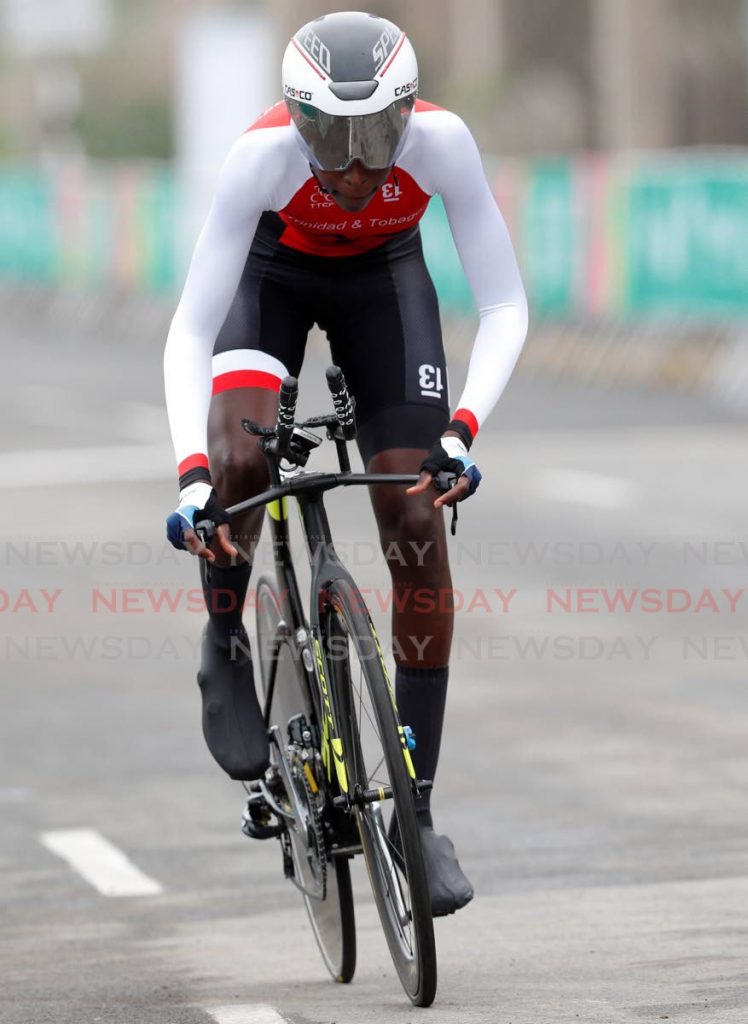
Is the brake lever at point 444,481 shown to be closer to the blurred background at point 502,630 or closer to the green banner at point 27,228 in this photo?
the blurred background at point 502,630

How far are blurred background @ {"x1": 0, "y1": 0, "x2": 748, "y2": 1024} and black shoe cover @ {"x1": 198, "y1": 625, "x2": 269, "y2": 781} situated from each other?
52 cm

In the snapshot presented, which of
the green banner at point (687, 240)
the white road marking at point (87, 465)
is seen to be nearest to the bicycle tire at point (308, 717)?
the white road marking at point (87, 465)

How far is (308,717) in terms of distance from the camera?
581cm

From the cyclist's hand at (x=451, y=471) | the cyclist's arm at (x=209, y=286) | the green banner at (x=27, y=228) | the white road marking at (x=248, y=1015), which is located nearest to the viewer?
the white road marking at (x=248, y=1015)

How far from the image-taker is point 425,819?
566 centimetres

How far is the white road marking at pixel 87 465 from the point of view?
1666 cm

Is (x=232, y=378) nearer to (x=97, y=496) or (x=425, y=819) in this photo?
(x=425, y=819)

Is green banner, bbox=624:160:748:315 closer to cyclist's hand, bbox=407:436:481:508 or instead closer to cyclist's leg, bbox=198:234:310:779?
cyclist's leg, bbox=198:234:310:779

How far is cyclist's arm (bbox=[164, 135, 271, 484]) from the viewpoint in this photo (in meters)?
5.60

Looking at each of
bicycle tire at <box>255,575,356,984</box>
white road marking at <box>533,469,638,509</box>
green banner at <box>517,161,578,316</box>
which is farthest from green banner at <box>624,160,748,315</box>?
bicycle tire at <box>255,575,356,984</box>

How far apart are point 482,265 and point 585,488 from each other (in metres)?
9.87


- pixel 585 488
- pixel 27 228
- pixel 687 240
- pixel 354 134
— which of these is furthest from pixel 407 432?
pixel 27 228

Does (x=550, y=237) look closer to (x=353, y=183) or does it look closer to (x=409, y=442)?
(x=409, y=442)

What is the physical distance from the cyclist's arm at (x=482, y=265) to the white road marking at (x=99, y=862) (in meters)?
2.07
